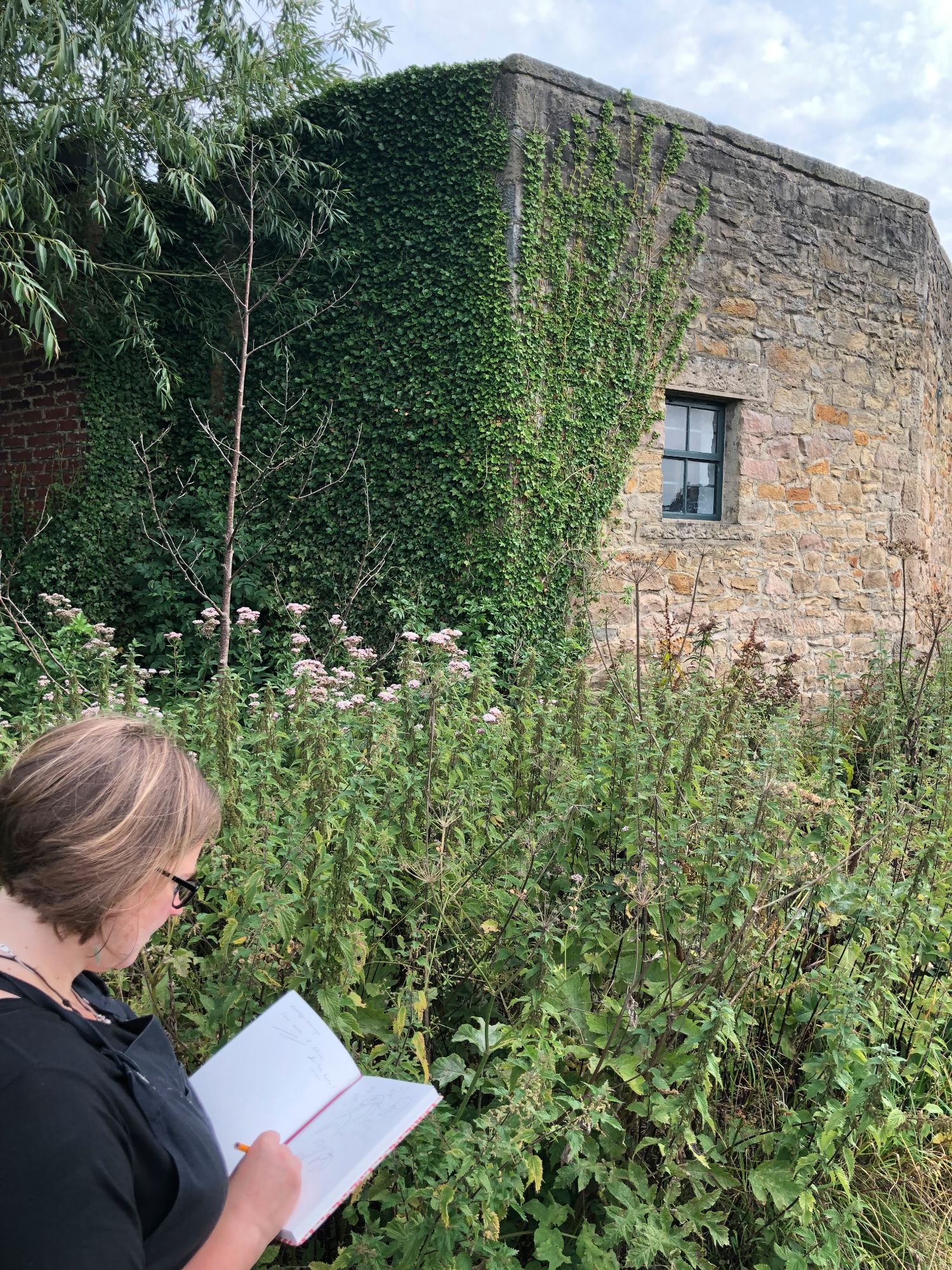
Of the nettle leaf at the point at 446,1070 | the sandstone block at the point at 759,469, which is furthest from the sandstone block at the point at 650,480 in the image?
the nettle leaf at the point at 446,1070

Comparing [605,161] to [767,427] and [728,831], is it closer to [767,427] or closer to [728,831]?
[767,427]

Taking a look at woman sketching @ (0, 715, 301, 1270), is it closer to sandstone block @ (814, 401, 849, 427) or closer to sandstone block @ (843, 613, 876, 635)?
sandstone block @ (814, 401, 849, 427)

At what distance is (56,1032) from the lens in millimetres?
1129

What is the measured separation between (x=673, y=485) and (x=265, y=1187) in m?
7.30

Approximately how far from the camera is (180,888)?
4.62ft

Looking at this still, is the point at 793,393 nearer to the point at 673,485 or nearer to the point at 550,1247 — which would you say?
the point at 673,485

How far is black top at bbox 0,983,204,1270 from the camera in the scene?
102 centimetres

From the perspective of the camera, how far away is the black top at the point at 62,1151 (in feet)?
3.34

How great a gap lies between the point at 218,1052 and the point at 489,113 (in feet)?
23.2

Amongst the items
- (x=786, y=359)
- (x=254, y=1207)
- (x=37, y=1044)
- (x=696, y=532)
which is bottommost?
(x=254, y=1207)

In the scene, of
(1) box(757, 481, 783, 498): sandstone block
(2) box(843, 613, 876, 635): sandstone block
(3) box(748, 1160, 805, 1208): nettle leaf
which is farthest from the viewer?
(2) box(843, 613, 876, 635): sandstone block

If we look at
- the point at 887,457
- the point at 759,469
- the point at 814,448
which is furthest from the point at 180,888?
the point at 887,457

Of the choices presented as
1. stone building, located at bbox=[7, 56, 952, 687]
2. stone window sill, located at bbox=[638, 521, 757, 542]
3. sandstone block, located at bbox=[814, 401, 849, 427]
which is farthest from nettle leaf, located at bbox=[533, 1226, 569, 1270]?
sandstone block, located at bbox=[814, 401, 849, 427]

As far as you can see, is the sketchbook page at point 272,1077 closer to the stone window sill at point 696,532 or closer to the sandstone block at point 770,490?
the stone window sill at point 696,532
